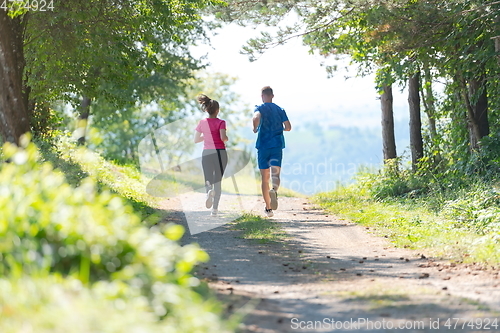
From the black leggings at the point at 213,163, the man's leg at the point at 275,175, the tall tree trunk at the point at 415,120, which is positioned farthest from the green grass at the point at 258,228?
the tall tree trunk at the point at 415,120

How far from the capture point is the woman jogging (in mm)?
11281

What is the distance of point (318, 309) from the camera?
201 inches

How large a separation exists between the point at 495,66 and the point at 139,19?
8503 millimetres

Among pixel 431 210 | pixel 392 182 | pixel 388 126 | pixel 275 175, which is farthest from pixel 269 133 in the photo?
pixel 388 126

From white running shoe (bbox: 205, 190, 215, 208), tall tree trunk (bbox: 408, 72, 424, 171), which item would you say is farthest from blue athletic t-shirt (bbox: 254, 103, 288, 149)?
tall tree trunk (bbox: 408, 72, 424, 171)

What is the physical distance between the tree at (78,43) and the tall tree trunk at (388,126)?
7321 mm

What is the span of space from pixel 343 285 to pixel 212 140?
225 inches

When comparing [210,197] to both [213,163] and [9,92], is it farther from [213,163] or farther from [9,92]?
[9,92]

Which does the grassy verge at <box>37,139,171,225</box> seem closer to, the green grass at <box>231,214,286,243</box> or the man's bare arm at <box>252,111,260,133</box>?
the green grass at <box>231,214,286,243</box>

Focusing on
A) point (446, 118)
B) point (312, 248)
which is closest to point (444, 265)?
point (312, 248)

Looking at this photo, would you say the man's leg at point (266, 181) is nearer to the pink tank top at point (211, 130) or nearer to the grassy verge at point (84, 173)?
the pink tank top at point (211, 130)

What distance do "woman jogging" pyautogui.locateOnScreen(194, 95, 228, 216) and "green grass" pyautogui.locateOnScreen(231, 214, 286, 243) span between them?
3.46 feet

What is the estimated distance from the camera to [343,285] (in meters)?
6.18

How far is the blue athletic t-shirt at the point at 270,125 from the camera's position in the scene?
36.5 feet
